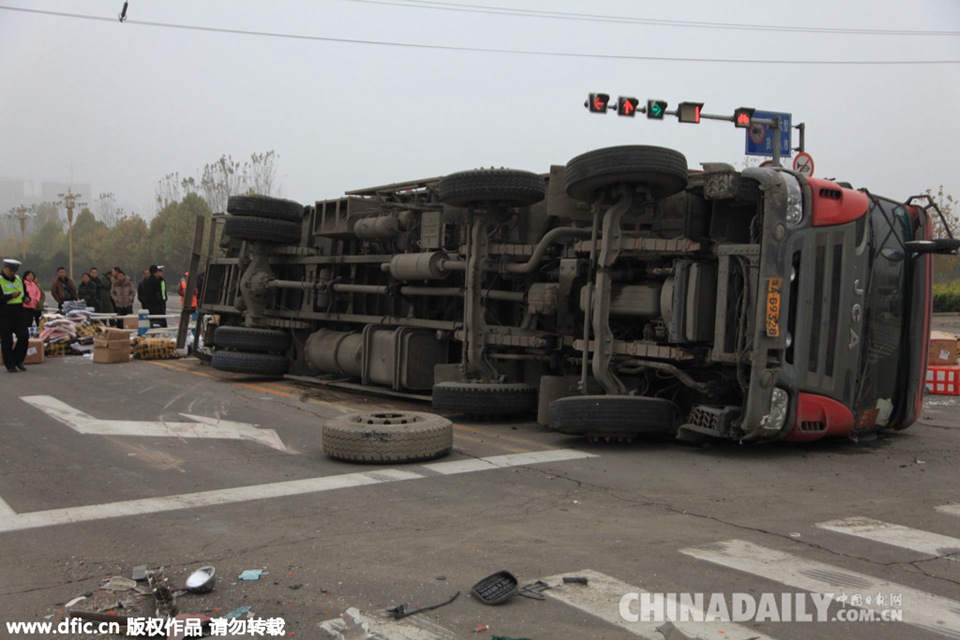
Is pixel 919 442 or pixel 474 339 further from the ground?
pixel 474 339

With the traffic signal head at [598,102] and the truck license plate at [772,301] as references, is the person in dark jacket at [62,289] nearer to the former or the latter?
the traffic signal head at [598,102]

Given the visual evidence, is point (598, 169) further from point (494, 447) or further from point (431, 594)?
point (431, 594)

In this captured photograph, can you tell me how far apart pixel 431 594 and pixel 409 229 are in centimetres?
725

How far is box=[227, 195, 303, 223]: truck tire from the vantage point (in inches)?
477

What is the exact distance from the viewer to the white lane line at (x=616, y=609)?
330 centimetres

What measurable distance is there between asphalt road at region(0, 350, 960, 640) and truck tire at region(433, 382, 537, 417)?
280 millimetres

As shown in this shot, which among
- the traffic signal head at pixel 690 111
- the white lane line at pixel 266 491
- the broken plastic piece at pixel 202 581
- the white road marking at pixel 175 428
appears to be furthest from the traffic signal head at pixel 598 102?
the broken plastic piece at pixel 202 581

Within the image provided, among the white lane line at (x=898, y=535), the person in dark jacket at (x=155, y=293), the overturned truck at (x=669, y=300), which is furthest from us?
the person in dark jacket at (x=155, y=293)

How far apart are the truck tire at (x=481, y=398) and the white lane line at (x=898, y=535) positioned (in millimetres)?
4034

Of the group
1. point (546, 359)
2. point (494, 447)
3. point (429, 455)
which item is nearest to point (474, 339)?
point (546, 359)

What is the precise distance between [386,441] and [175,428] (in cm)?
289

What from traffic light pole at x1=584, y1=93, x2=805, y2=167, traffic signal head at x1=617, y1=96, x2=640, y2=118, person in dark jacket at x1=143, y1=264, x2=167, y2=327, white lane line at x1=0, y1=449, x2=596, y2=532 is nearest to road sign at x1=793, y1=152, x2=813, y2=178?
traffic light pole at x1=584, y1=93, x2=805, y2=167

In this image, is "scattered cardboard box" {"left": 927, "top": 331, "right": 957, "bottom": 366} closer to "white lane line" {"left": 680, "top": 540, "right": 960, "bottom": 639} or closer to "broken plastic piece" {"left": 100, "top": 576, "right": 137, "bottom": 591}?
"white lane line" {"left": 680, "top": 540, "right": 960, "bottom": 639}

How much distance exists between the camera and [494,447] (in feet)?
24.3
